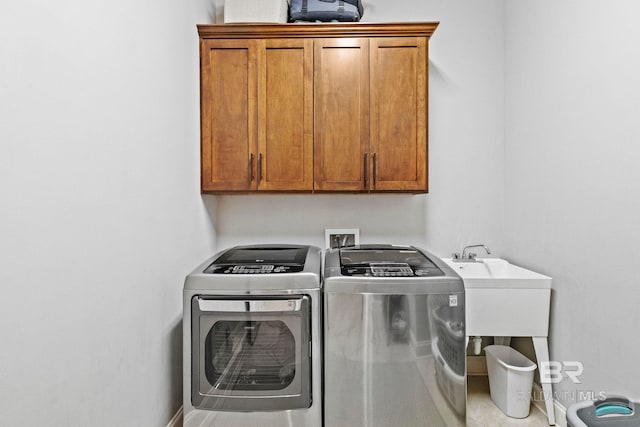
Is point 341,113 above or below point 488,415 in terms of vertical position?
above

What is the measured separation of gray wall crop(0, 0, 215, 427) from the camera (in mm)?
928

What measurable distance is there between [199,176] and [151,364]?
40.8 inches

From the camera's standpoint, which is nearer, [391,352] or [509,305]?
[391,352]

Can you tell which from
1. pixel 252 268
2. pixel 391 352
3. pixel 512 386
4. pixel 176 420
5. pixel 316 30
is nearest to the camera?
pixel 391 352

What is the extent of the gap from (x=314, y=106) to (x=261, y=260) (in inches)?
36.7

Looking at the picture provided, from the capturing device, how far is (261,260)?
1.89m

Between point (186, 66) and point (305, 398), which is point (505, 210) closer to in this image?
point (305, 398)

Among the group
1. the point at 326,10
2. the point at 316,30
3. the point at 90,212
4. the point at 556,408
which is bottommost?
the point at 556,408

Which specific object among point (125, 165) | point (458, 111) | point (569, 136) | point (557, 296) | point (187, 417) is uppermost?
point (458, 111)

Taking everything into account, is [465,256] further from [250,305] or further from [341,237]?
[250,305]

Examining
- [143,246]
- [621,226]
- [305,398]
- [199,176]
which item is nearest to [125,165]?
[143,246]

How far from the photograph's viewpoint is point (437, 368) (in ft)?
5.33

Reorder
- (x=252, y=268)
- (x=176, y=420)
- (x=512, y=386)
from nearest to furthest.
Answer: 1. (x=252, y=268)
2. (x=176, y=420)
3. (x=512, y=386)

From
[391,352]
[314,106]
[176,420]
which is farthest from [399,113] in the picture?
[176,420]
